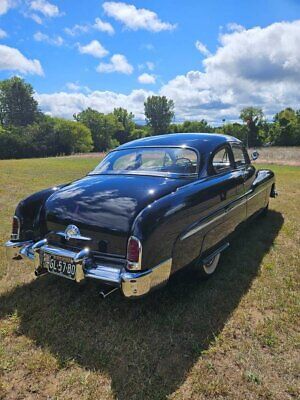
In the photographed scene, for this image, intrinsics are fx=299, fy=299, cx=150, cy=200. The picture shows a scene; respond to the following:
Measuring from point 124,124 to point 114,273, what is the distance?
82527mm

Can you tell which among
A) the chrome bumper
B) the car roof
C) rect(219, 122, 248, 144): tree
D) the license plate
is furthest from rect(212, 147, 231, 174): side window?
rect(219, 122, 248, 144): tree

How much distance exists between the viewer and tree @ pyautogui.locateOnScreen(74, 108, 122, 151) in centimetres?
7119

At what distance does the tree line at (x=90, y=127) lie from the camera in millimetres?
50188

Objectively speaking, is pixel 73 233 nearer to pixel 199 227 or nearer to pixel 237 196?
pixel 199 227

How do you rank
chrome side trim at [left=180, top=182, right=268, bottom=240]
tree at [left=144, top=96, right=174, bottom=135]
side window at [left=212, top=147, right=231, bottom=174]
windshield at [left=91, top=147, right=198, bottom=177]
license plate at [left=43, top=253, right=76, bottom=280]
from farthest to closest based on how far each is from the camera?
tree at [left=144, top=96, right=174, bottom=135] → side window at [left=212, top=147, right=231, bottom=174] → windshield at [left=91, top=147, right=198, bottom=177] → chrome side trim at [left=180, top=182, right=268, bottom=240] → license plate at [left=43, top=253, right=76, bottom=280]

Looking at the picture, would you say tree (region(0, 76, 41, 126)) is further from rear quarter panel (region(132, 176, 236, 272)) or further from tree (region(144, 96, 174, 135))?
rear quarter panel (region(132, 176, 236, 272))

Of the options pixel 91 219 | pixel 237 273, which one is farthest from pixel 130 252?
pixel 237 273

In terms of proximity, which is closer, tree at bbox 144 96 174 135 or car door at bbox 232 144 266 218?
car door at bbox 232 144 266 218

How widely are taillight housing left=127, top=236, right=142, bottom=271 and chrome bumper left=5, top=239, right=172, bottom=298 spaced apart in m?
0.05

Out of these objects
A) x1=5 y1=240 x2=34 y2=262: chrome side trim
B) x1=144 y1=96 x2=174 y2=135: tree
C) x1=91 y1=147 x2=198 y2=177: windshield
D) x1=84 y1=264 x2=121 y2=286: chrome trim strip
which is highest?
x1=144 y1=96 x2=174 y2=135: tree

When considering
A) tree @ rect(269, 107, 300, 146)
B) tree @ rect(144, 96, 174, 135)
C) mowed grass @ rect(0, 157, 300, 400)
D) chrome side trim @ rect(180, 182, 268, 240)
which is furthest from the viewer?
tree @ rect(144, 96, 174, 135)

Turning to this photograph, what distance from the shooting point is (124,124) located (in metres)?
81.9

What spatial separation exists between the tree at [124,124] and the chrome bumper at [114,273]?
3092 inches

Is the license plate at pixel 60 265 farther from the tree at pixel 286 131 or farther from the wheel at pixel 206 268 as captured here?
the tree at pixel 286 131
